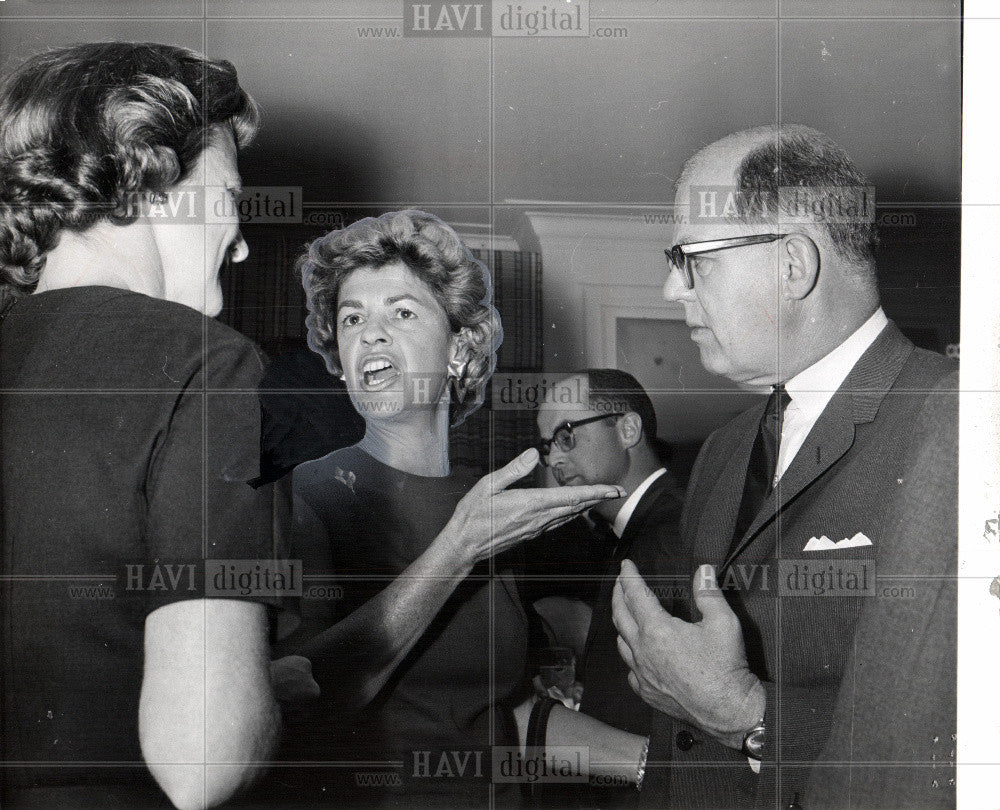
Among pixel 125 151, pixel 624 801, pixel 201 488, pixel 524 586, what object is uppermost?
pixel 125 151

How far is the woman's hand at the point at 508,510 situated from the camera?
7.95ft

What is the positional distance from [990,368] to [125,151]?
2.30 metres

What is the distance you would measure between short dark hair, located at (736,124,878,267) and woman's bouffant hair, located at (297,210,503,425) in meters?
0.70

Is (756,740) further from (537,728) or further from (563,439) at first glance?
(563,439)

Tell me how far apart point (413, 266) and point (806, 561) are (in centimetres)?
122

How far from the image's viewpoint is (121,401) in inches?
95.0

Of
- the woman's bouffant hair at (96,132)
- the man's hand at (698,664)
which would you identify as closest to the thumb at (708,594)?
the man's hand at (698,664)

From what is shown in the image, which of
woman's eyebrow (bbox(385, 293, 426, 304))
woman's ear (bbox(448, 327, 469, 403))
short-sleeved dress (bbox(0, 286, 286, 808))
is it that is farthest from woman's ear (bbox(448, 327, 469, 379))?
short-sleeved dress (bbox(0, 286, 286, 808))

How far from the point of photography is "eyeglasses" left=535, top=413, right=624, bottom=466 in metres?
2.43

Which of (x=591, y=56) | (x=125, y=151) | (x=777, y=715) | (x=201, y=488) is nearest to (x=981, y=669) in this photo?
(x=777, y=715)

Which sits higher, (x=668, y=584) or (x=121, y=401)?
(x=121, y=401)

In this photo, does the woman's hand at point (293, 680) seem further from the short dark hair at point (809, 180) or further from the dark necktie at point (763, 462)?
the short dark hair at point (809, 180)

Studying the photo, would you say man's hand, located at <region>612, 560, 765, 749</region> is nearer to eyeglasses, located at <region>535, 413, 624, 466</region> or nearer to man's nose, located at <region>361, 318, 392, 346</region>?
eyeglasses, located at <region>535, 413, 624, 466</region>

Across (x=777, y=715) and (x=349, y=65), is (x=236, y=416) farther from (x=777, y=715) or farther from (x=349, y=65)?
(x=777, y=715)
